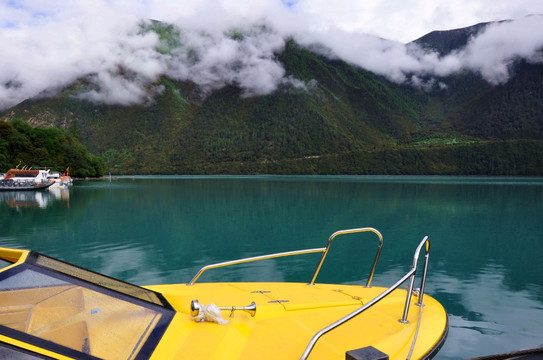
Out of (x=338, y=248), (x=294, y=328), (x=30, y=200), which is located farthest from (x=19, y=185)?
(x=294, y=328)

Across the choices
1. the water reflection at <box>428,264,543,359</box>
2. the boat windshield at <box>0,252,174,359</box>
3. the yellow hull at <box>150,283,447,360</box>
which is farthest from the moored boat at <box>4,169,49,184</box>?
the boat windshield at <box>0,252,174,359</box>

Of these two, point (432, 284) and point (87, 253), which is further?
point (87, 253)

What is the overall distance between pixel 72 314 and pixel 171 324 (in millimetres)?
793

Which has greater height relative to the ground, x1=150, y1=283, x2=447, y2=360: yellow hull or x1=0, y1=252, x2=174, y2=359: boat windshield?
x1=0, y1=252, x2=174, y2=359: boat windshield

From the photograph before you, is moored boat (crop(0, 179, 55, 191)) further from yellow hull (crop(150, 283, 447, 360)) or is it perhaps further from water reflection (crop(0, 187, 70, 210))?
yellow hull (crop(150, 283, 447, 360))

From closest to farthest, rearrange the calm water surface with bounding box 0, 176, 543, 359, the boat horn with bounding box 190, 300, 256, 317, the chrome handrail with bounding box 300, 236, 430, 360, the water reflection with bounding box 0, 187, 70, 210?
the chrome handrail with bounding box 300, 236, 430, 360, the boat horn with bounding box 190, 300, 256, 317, the calm water surface with bounding box 0, 176, 543, 359, the water reflection with bounding box 0, 187, 70, 210

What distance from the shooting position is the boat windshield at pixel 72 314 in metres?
2.44

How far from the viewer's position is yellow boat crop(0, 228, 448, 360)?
251cm

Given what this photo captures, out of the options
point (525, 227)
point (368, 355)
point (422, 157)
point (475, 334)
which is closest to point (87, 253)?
point (475, 334)

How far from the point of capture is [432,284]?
1120cm

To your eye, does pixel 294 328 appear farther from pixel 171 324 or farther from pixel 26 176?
pixel 26 176

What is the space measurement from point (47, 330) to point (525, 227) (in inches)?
1108

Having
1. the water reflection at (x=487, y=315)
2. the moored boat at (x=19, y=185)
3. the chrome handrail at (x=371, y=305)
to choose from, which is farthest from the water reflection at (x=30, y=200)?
the chrome handrail at (x=371, y=305)

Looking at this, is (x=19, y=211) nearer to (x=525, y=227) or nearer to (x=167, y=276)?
(x=167, y=276)
